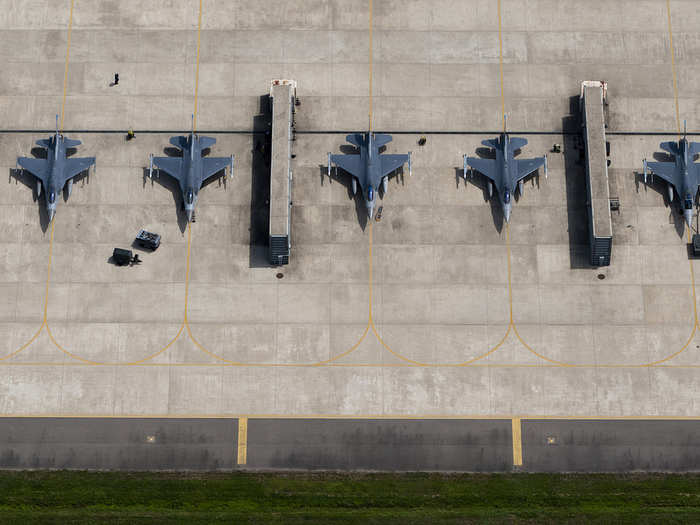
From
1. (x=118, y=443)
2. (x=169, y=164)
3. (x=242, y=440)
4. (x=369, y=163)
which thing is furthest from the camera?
(x=169, y=164)

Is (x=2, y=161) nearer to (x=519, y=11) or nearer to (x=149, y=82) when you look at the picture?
(x=149, y=82)

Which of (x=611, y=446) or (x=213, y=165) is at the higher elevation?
(x=213, y=165)

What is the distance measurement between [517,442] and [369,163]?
86.7 ft

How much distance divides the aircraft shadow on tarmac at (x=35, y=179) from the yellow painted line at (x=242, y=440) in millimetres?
24210

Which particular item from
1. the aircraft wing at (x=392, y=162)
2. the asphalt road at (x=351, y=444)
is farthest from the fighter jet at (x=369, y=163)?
the asphalt road at (x=351, y=444)

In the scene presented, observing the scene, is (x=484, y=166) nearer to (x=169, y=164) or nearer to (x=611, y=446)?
(x=611, y=446)

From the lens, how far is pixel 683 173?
6981cm

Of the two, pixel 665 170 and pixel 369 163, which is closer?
pixel 369 163

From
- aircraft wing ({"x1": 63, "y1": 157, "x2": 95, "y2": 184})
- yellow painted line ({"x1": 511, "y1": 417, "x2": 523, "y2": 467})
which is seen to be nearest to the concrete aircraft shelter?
yellow painted line ({"x1": 511, "y1": 417, "x2": 523, "y2": 467})

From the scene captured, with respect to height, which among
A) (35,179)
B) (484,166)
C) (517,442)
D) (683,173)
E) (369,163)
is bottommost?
(517,442)

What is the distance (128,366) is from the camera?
66938 millimetres

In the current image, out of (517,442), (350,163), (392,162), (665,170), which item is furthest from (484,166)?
(517,442)

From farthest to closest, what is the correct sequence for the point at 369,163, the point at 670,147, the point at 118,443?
the point at 670,147
the point at 369,163
the point at 118,443

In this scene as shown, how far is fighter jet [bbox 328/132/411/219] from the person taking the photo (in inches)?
2746
